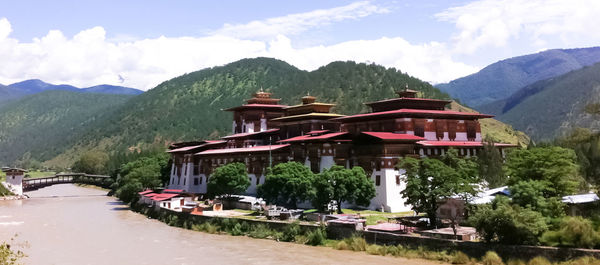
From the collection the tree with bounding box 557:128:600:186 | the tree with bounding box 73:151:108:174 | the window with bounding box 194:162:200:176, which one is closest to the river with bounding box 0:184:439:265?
the window with bounding box 194:162:200:176

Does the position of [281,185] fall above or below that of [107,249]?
above

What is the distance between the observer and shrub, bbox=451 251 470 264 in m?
35.6

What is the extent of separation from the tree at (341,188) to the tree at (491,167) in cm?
1329

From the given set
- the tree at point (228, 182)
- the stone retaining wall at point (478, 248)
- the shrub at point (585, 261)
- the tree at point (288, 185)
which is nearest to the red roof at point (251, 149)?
the tree at point (228, 182)

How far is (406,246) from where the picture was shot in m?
39.4

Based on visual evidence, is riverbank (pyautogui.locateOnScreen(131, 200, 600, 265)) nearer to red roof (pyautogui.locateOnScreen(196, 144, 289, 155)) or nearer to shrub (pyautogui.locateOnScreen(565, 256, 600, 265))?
shrub (pyautogui.locateOnScreen(565, 256, 600, 265))

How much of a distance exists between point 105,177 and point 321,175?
11047cm

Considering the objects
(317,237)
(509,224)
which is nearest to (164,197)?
(317,237)

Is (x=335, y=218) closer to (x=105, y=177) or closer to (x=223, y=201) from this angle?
(x=223, y=201)

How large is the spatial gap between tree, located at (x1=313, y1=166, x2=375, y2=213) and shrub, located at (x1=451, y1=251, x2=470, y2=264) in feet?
60.6

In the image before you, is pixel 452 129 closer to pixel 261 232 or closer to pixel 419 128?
pixel 419 128

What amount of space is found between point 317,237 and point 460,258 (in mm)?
13275

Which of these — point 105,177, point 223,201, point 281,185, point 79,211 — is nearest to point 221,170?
point 223,201

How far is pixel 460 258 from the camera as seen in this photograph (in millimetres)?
35750
